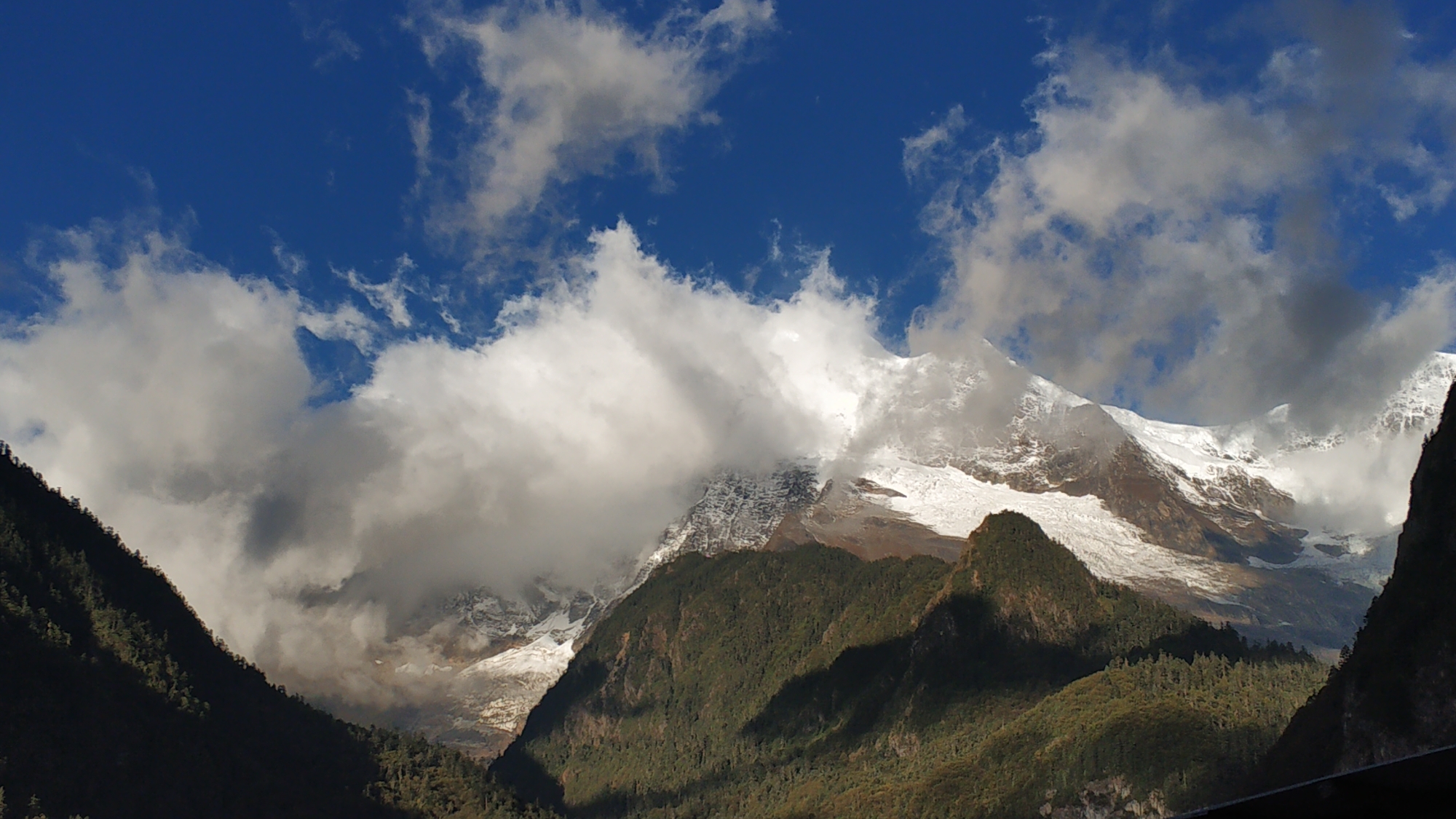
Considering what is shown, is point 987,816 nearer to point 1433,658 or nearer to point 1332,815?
point 1433,658

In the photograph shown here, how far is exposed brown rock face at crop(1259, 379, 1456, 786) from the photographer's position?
11831 centimetres

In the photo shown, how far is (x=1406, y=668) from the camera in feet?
406

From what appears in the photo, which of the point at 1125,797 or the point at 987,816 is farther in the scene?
the point at 987,816

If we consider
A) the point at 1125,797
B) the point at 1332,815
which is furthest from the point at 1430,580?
the point at 1332,815

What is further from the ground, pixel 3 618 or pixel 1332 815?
pixel 3 618

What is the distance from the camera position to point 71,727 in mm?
170500

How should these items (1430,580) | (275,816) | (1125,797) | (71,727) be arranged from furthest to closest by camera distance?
(275,816), (71,727), (1125,797), (1430,580)

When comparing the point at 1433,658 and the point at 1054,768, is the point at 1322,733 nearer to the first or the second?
the point at 1433,658

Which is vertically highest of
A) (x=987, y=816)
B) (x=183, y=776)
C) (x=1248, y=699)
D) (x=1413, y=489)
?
(x=1413, y=489)

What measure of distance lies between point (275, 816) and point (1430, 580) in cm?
21176

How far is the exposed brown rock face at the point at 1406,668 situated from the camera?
118312 millimetres

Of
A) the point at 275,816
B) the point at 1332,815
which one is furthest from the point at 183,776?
the point at 1332,815

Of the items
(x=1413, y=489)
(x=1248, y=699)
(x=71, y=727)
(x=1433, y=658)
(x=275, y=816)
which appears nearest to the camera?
(x=1433, y=658)

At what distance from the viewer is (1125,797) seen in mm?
159250
